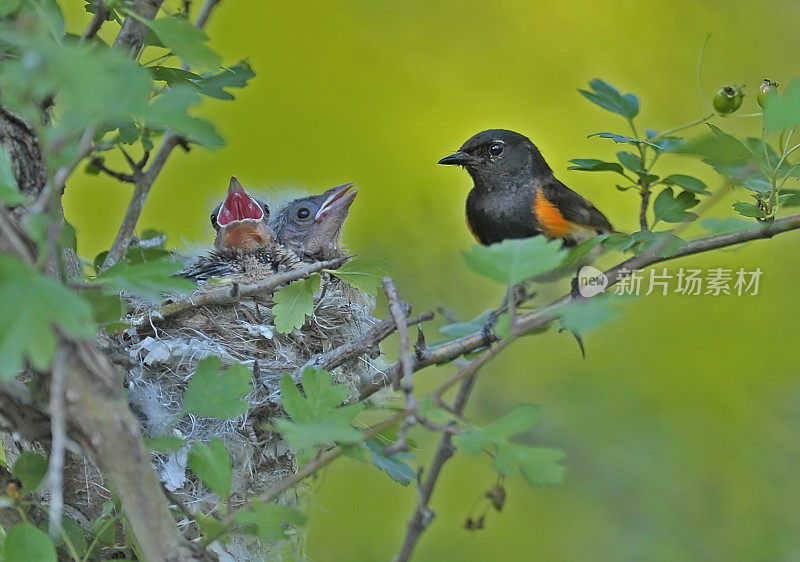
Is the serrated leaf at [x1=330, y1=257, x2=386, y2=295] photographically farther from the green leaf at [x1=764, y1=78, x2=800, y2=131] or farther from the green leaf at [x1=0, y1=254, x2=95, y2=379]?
the green leaf at [x1=0, y1=254, x2=95, y2=379]

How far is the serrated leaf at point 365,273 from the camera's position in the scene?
74.4 inches

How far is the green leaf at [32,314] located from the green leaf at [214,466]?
0.46m

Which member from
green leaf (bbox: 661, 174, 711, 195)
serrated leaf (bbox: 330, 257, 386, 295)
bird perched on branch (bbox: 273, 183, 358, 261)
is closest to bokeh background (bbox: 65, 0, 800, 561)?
bird perched on branch (bbox: 273, 183, 358, 261)

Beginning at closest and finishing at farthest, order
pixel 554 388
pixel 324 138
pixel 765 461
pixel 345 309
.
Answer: pixel 345 309, pixel 765 461, pixel 554 388, pixel 324 138

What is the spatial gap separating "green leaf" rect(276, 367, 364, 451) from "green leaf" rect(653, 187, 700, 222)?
823 mm

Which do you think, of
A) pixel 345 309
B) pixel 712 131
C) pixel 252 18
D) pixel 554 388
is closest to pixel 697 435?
pixel 554 388

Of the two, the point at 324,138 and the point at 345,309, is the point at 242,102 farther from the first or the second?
the point at 345,309

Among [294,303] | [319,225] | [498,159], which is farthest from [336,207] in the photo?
[294,303]

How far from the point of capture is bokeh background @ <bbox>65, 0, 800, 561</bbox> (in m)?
3.47

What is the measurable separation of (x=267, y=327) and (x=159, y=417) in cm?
47

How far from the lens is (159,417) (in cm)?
205

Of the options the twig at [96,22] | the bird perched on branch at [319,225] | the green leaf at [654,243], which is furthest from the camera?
the bird perched on branch at [319,225]

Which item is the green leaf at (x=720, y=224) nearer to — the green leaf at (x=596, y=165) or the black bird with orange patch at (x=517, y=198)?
the green leaf at (x=596, y=165)

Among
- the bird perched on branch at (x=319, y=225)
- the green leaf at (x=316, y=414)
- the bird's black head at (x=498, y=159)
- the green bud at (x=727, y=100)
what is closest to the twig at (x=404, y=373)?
the green leaf at (x=316, y=414)
